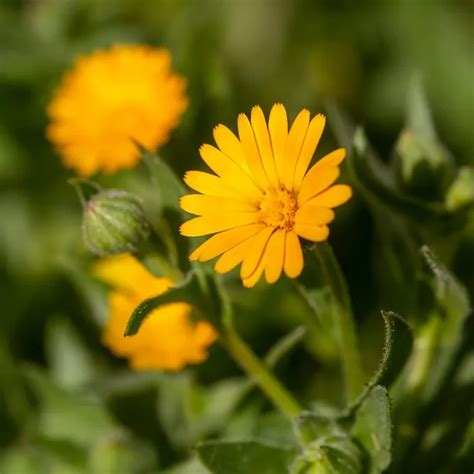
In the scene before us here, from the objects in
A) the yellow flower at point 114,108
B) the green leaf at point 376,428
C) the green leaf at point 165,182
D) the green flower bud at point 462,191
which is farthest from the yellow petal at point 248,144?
the yellow flower at point 114,108

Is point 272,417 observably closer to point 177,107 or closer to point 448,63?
point 177,107

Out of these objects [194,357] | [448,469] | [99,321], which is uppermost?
[99,321]

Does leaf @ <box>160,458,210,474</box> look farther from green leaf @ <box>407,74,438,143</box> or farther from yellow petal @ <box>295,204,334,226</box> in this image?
green leaf @ <box>407,74,438,143</box>

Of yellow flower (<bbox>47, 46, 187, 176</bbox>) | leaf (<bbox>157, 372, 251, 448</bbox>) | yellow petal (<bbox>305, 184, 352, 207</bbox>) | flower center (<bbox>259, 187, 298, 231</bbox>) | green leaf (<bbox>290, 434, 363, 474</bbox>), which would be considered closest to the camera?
yellow petal (<bbox>305, 184, 352, 207</bbox>)

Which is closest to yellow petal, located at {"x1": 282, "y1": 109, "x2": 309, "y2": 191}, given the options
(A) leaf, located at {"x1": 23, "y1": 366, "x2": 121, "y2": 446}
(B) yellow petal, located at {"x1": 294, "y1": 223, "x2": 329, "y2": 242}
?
(B) yellow petal, located at {"x1": 294, "y1": 223, "x2": 329, "y2": 242}

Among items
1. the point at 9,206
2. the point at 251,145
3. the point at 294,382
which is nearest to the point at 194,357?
the point at 294,382

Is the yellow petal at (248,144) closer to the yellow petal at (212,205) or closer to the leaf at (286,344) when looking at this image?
the yellow petal at (212,205)

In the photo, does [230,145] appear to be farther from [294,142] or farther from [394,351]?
[394,351]
